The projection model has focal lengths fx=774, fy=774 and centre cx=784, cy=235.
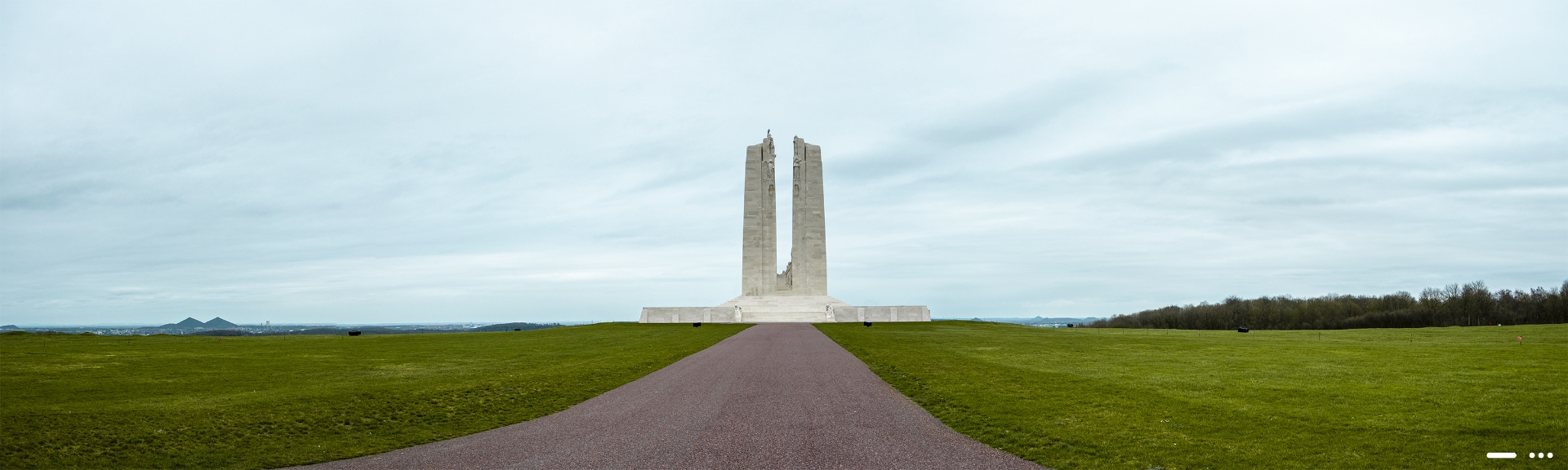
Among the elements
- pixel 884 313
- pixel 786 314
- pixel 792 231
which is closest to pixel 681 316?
pixel 786 314

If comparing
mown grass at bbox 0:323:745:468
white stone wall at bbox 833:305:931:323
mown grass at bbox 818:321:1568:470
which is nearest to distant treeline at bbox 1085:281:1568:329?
white stone wall at bbox 833:305:931:323

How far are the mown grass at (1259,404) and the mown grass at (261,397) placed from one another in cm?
697

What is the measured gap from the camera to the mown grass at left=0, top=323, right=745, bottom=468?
29.6 feet

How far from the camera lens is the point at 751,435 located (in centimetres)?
945

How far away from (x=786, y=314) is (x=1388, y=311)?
133ft

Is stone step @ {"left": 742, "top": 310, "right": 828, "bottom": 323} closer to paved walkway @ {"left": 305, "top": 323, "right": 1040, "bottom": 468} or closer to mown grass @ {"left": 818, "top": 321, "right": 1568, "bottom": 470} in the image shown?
mown grass @ {"left": 818, "top": 321, "right": 1568, "bottom": 470}

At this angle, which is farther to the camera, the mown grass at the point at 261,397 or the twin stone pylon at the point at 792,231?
the twin stone pylon at the point at 792,231

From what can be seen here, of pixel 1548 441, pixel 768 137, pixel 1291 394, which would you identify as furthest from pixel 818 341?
pixel 768 137

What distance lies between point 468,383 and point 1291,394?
14.5 meters

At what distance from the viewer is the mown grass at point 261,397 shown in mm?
9031

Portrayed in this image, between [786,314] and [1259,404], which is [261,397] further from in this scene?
[786,314]

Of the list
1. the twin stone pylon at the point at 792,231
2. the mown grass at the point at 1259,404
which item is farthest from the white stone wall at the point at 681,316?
the mown grass at the point at 1259,404

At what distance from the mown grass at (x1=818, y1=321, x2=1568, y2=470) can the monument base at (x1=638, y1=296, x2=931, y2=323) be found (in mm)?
33012

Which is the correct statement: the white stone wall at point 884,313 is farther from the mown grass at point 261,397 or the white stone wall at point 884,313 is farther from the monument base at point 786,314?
the mown grass at point 261,397
